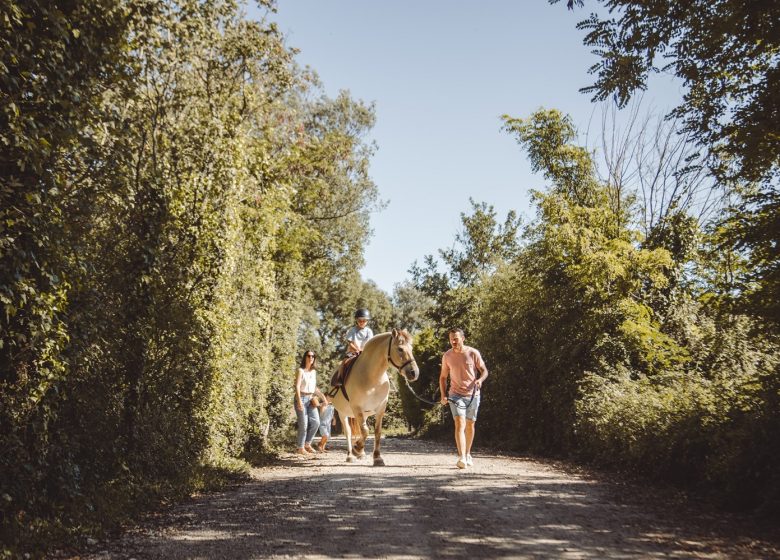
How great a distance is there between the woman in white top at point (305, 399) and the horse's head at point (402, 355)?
3608 millimetres

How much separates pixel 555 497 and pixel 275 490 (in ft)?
13.3

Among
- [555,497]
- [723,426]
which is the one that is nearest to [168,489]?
[555,497]

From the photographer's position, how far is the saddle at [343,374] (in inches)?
468

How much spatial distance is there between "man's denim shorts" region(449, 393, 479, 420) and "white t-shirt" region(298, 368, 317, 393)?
14.7 feet

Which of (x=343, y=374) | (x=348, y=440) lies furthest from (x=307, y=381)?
(x=348, y=440)

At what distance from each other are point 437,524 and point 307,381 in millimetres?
8670

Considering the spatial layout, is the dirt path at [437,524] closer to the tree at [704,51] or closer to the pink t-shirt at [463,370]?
the pink t-shirt at [463,370]

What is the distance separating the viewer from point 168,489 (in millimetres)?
7336

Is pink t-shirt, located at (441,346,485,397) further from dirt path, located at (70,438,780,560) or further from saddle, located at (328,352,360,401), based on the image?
saddle, located at (328,352,360,401)

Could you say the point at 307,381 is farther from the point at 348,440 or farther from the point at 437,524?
the point at 437,524

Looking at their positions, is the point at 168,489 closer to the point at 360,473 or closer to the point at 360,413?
the point at 360,473

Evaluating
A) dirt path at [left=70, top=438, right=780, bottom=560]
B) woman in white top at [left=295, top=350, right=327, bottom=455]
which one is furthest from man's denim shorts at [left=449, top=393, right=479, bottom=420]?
woman in white top at [left=295, top=350, right=327, bottom=455]

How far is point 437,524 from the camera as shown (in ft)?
18.1

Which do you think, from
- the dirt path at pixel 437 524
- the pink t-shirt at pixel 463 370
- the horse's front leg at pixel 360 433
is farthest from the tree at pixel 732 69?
the horse's front leg at pixel 360 433
